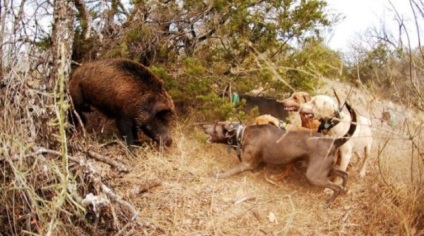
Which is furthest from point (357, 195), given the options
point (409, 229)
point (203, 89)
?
point (203, 89)

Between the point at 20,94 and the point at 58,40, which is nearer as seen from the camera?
the point at 20,94

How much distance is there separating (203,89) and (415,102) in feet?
10.2

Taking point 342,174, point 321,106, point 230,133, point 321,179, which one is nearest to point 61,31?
point 230,133

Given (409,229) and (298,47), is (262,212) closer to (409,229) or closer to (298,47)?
(409,229)

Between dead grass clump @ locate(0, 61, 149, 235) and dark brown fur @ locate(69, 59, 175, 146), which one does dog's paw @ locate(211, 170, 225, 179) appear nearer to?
dark brown fur @ locate(69, 59, 175, 146)

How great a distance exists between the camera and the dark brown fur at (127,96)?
6789mm

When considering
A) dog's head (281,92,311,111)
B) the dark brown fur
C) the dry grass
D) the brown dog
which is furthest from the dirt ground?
dog's head (281,92,311,111)

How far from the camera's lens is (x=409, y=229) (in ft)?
17.1

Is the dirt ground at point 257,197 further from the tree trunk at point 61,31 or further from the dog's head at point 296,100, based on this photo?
the tree trunk at point 61,31

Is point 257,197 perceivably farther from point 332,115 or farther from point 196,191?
point 332,115

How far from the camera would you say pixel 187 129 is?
303 inches

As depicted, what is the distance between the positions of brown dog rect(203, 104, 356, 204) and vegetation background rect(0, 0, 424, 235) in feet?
0.95

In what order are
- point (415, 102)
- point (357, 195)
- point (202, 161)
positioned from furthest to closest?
1. point (202, 161)
2. point (357, 195)
3. point (415, 102)

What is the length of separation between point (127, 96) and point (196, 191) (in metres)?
1.73
